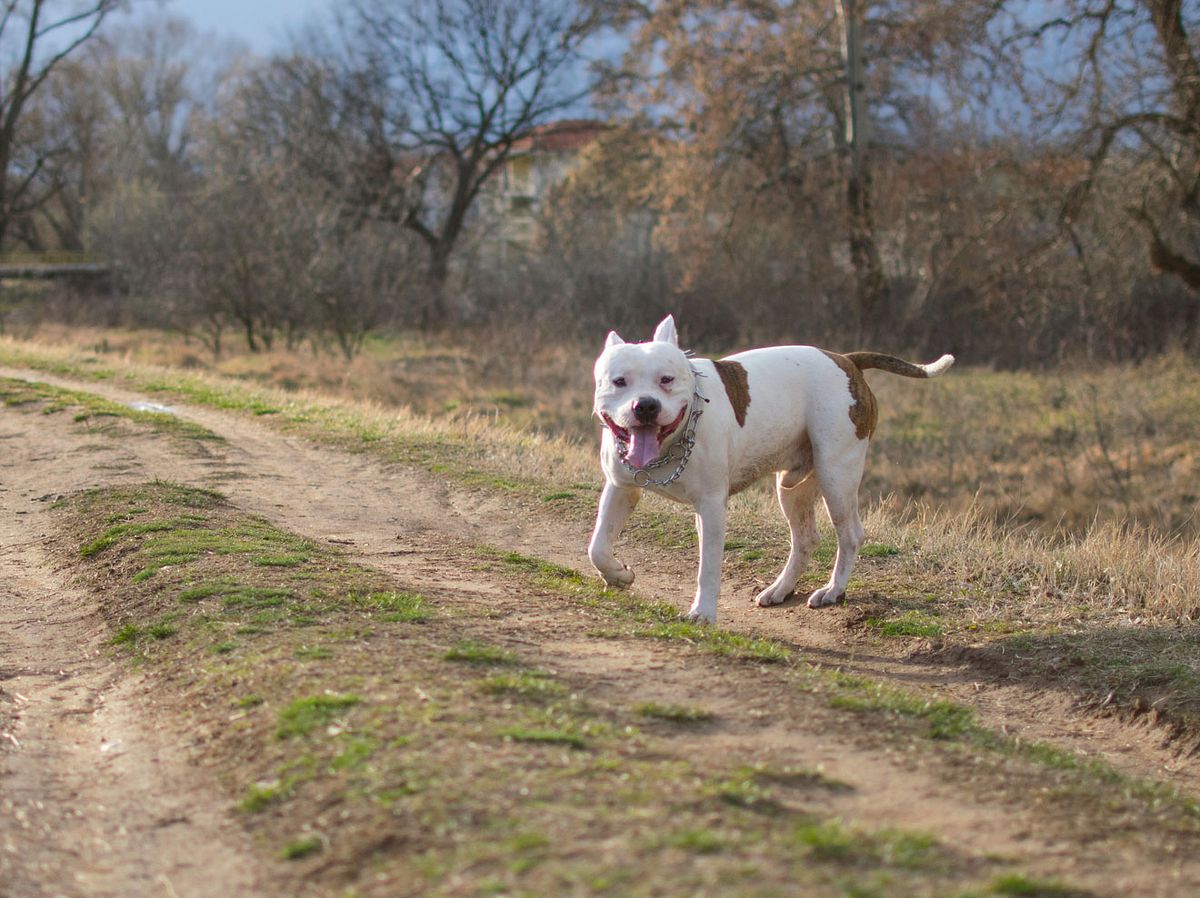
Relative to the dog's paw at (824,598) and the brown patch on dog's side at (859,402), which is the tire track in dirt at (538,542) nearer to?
the dog's paw at (824,598)

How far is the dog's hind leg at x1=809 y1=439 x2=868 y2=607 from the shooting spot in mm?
7320

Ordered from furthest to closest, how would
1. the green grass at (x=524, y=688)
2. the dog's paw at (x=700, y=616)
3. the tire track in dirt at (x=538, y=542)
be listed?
the dog's paw at (x=700, y=616) < the tire track in dirt at (x=538, y=542) < the green grass at (x=524, y=688)

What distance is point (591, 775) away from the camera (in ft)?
13.8

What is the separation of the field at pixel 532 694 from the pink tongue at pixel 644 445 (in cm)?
83

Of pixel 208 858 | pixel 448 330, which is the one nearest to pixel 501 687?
pixel 208 858

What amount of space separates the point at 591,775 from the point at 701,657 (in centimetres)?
173

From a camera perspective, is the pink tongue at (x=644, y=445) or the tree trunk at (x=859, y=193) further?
the tree trunk at (x=859, y=193)

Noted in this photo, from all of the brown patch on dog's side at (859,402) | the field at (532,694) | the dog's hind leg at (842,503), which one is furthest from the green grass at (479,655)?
the brown patch on dog's side at (859,402)

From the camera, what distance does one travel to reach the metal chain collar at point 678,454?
6.66 metres

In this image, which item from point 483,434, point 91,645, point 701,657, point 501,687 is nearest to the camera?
point 501,687

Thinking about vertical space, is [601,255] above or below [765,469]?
above

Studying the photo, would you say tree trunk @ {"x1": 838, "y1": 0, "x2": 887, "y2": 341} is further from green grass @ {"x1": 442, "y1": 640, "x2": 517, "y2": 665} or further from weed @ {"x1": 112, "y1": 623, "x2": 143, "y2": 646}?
green grass @ {"x1": 442, "y1": 640, "x2": 517, "y2": 665}

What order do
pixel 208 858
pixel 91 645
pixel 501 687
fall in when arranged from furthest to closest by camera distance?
pixel 91 645 < pixel 501 687 < pixel 208 858

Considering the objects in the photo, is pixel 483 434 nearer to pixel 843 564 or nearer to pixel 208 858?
pixel 843 564
